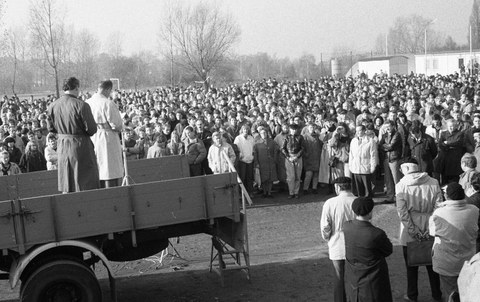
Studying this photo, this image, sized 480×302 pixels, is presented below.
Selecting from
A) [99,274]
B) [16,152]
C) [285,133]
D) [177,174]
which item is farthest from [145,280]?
[285,133]

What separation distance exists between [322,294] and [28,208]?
3932 mm

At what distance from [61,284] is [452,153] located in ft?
29.9

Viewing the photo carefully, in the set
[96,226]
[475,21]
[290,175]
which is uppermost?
[475,21]

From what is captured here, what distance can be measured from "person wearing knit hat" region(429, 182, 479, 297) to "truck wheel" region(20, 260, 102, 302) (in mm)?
3865

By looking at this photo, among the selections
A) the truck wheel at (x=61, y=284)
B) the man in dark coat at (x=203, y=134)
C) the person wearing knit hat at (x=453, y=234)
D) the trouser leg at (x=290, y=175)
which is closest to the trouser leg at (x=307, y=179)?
the trouser leg at (x=290, y=175)

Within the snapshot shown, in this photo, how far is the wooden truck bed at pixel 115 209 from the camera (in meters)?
7.43

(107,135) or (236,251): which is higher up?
(107,135)

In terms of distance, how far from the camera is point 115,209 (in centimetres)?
782

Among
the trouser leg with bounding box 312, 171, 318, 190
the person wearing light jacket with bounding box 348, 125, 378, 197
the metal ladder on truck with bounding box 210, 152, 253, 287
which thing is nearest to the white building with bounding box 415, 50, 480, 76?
the trouser leg with bounding box 312, 171, 318, 190

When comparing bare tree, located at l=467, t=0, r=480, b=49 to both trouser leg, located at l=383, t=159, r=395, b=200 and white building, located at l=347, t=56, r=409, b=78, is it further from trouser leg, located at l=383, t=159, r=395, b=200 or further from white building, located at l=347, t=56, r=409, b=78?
trouser leg, located at l=383, t=159, r=395, b=200

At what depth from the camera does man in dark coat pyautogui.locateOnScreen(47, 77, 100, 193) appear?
8016mm

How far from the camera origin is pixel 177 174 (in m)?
10.3

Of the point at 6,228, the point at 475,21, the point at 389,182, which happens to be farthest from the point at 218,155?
the point at 475,21

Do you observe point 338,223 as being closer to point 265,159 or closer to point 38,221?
point 38,221
